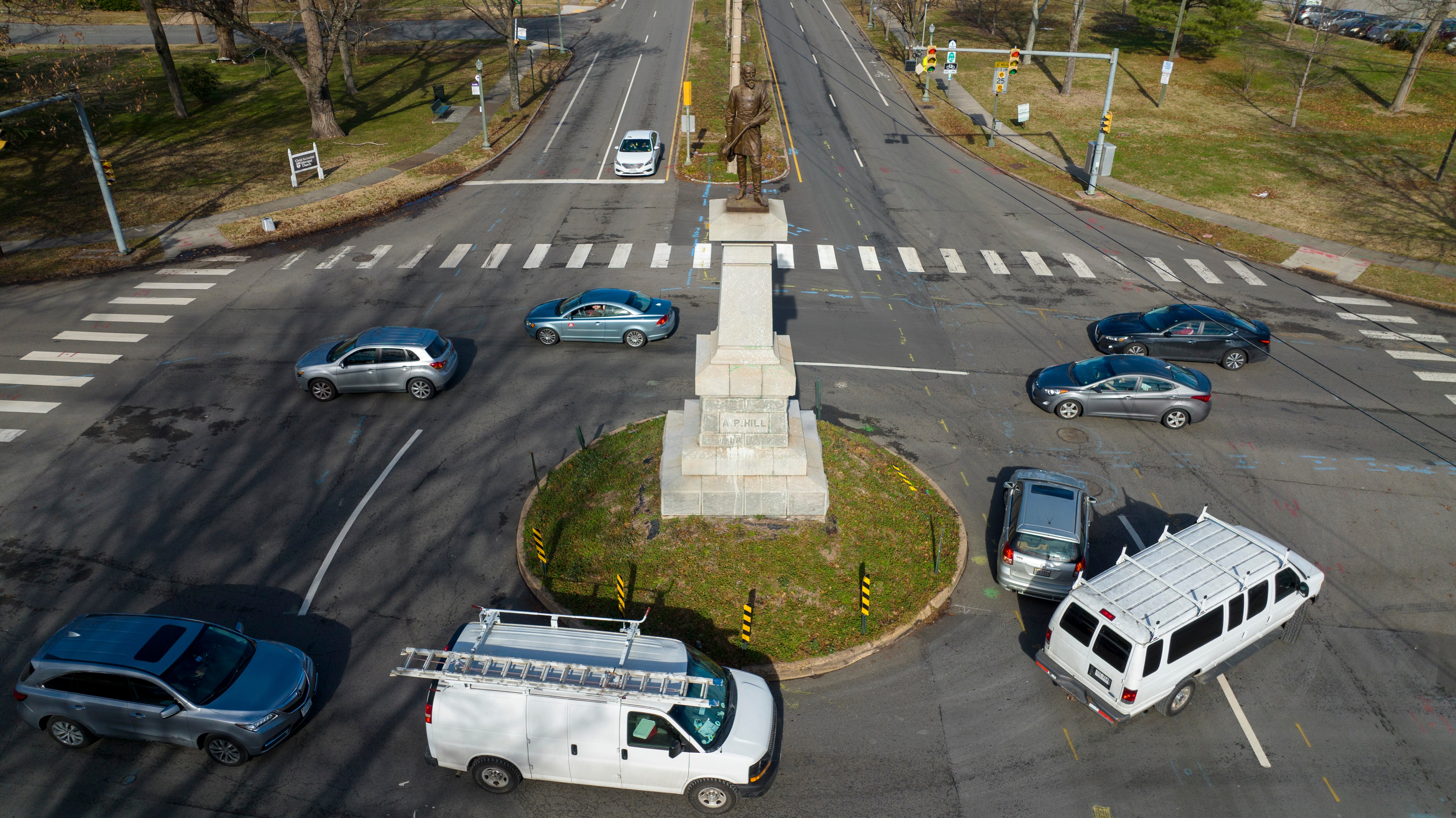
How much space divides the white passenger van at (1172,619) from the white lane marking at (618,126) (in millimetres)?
30617

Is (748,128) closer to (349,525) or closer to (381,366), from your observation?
(349,525)

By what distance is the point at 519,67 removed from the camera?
54906mm

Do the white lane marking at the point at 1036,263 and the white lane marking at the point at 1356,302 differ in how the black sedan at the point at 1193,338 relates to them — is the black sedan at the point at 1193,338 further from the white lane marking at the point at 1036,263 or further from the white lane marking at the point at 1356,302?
the white lane marking at the point at 1356,302

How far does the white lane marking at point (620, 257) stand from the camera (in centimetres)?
2966

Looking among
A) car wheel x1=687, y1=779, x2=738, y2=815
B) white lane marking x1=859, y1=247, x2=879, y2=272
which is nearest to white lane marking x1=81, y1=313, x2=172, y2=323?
white lane marking x1=859, y1=247, x2=879, y2=272

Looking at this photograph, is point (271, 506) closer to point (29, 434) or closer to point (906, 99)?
point (29, 434)

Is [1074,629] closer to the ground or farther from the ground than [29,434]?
farther from the ground

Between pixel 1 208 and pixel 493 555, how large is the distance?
103 feet

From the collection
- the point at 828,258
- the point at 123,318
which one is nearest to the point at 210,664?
the point at 123,318

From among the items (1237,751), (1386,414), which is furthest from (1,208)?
(1386,414)

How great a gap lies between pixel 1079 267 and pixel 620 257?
16320 mm

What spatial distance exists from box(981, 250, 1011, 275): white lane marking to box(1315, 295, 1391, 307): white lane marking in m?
10.1

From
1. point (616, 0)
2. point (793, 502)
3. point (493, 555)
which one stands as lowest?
point (493, 555)

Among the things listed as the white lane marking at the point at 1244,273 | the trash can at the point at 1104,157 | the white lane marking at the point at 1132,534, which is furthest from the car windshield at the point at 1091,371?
the trash can at the point at 1104,157
